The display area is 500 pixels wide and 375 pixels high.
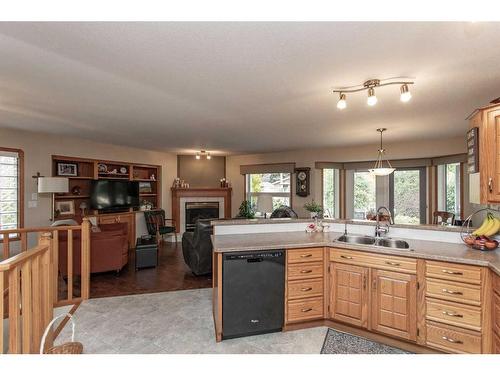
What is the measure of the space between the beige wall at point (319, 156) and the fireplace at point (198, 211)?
572 millimetres

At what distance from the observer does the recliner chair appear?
3936mm

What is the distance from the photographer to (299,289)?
8.35ft

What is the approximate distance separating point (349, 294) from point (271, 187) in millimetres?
4607

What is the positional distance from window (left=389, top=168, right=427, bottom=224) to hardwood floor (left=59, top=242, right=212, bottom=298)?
14.2 feet

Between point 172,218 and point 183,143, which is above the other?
point 183,143

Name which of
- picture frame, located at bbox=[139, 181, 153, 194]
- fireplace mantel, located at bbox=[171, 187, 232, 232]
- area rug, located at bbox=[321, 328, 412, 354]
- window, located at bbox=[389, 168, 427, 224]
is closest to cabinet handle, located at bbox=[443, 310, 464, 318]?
area rug, located at bbox=[321, 328, 412, 354]

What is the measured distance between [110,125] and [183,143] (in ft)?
5.33

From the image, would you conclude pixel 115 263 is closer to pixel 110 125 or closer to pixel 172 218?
pixel 110 125

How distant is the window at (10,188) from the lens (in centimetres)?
409

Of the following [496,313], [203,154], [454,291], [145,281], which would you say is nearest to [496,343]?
[496,313]

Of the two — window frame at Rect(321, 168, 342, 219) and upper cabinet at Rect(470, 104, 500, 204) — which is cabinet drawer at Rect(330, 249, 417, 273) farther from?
window frame at Rect(321, 168, 342, 219)

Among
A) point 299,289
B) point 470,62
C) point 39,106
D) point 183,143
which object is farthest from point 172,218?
point 470,62

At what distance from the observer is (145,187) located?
21.9ft

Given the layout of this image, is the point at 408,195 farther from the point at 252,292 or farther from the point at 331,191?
the point at 252,292
